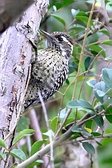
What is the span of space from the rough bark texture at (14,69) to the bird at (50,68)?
49 centimetres

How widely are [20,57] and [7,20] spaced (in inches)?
38.3

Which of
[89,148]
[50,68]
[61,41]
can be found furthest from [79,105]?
[61,41]

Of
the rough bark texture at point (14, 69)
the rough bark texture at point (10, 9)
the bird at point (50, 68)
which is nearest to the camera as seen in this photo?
the rough bark texture at point (10, 9)

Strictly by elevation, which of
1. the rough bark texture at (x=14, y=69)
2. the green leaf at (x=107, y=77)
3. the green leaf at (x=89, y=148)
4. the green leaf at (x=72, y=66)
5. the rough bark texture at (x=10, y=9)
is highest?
the rough bark texture at (x=10, y=9)

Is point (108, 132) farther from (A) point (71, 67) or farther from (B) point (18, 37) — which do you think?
(A) point (71, 67)

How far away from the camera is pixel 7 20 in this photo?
1.46 ft

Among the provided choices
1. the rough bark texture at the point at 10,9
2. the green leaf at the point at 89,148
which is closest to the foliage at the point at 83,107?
the green leaf at the point at 89,148

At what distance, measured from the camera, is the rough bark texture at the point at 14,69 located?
4.26 ft

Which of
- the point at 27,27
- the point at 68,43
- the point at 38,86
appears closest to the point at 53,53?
the point at 68,43

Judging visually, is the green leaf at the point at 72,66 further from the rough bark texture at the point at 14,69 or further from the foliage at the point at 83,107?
the rough bark texture at the point at 14,69

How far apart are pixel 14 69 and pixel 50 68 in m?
0.83

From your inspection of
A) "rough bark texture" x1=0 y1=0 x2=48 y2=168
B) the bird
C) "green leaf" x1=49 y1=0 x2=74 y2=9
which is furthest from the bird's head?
"rough bark texture" x1=0 y1=0 x2=48 y2=168

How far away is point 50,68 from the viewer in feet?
7.18

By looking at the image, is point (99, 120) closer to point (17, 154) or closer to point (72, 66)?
point (17, 154)
